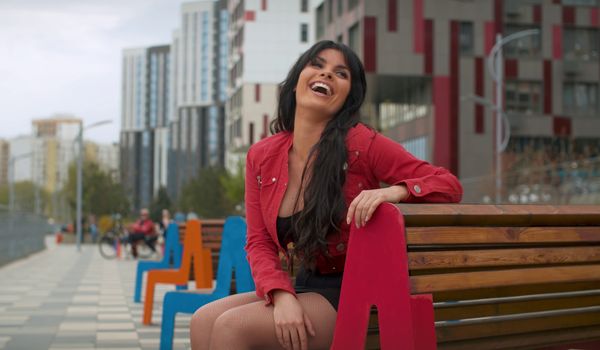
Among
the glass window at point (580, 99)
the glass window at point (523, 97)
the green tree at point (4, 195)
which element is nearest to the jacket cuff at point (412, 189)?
the glass window at point (523, 97)

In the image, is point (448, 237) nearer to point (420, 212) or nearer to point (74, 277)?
point (420, 212)

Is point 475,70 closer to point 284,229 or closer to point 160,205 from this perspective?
point 284,229

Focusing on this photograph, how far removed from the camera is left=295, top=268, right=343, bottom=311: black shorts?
10.9 ft

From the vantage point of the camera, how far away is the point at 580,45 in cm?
5434

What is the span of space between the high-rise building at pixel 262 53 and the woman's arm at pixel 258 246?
79.7 meters

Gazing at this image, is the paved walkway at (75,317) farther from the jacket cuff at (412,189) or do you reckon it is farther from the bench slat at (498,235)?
the bench slat at (498,235)

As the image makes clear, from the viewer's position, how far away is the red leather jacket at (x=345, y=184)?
3.28 m

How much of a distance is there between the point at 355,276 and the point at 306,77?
1065mm

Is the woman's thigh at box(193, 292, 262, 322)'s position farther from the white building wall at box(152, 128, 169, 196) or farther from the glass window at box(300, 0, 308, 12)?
the white building wall at box(152, 128, 169, 196)

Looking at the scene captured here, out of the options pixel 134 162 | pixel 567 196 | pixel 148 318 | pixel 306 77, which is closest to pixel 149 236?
pixel 567 196

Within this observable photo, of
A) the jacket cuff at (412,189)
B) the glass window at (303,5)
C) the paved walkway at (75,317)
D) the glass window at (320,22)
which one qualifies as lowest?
the paved walkway at (75,317)

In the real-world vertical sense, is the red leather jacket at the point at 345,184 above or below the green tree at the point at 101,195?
below

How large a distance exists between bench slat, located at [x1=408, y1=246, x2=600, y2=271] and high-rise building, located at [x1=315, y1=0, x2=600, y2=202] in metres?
46.4

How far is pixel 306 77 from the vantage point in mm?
3711
